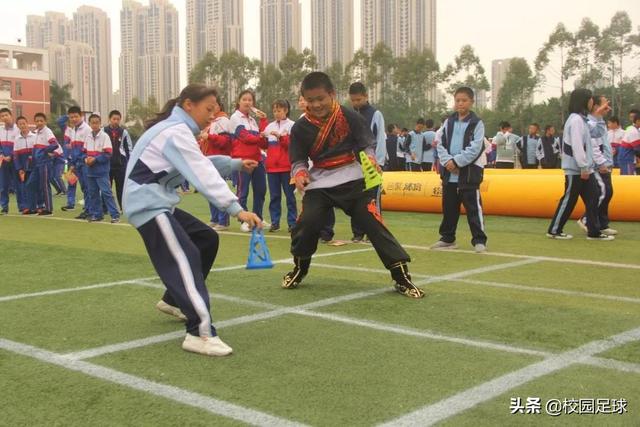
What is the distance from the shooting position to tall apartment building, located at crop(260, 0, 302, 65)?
8669 centimetres

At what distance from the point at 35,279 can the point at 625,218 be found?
30.0 feet

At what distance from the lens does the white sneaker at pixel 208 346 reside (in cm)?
438

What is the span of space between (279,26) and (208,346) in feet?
281

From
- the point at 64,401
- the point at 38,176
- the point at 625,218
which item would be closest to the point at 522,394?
the point at 64,401

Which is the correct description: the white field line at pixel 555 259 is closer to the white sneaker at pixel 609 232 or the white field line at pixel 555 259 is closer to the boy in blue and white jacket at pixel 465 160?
the boy in blue and white jacket at pixel 465 160

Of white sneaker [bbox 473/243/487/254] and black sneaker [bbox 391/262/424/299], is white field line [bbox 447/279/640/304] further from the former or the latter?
white sneaker [bbox 473/243/487/254]

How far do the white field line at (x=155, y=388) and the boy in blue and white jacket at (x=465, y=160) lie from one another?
5588mm

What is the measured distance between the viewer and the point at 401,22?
81188mm

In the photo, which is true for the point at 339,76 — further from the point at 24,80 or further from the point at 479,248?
the point at 479,248

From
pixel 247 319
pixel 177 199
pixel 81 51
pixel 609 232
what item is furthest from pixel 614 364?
pixel 81 51

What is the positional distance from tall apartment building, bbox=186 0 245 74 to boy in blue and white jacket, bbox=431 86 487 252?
85.5 m

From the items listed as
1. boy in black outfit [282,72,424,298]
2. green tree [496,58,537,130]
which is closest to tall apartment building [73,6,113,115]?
green tree [496,58,537,130]

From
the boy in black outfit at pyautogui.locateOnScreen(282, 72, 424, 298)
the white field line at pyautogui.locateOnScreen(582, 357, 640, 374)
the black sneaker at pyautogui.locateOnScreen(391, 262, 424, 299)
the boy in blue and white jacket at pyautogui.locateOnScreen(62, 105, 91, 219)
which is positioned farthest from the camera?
the boy in blue and white jacket at pyautogui.locateOnScreen(62, 105, 91, 219)

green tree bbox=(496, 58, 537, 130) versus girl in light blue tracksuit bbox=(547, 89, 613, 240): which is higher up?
green tree bbox=(496, 58, 537, 130)
